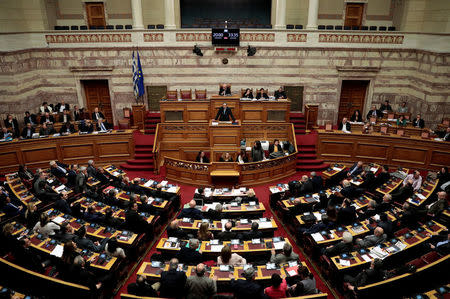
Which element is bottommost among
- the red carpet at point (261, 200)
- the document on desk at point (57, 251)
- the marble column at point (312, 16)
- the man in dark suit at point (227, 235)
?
the red carpet at point (261, 200)

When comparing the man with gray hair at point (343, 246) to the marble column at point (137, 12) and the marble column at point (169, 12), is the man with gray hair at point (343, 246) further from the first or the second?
the marble column at point (137, 12)

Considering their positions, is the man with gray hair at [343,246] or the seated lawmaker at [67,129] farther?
the seated lawmaker at [67,129]

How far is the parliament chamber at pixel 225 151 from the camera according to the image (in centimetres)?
616

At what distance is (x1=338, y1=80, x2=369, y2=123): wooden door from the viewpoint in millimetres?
15508

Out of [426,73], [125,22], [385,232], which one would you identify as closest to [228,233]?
[385,232]

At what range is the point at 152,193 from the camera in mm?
9344

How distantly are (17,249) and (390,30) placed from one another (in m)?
17.1

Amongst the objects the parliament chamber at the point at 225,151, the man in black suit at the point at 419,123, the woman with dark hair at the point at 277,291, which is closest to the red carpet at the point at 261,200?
the parliament chamber at the point at 225,151

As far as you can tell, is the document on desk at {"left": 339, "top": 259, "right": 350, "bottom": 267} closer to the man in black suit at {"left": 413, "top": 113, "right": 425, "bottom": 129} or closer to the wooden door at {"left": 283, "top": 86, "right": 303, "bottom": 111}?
the man in black suit at {"left": 413, "top": 113, "right": 425, "bottom": 129}

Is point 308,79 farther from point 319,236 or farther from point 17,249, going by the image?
point 17,249

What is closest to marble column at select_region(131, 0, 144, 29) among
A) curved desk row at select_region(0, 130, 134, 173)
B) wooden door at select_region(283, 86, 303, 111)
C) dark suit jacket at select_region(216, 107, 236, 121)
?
curved desk row at select_region(0, 130, 134, 173)

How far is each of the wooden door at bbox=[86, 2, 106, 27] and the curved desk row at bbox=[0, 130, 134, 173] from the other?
7.42m

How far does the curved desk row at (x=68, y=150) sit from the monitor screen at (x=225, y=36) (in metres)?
5.97

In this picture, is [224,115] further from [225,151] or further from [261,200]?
[261,200]
